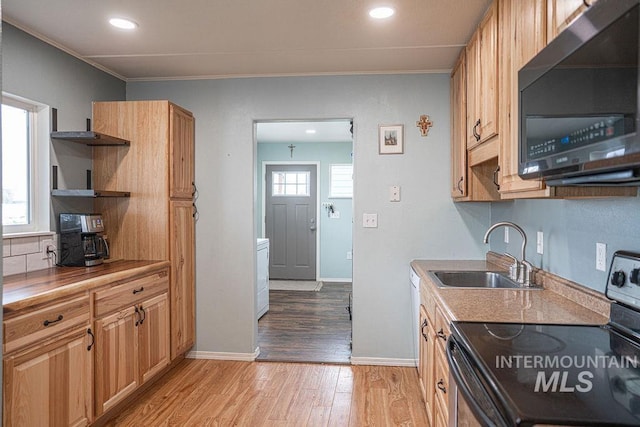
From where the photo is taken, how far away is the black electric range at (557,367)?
2.66ft

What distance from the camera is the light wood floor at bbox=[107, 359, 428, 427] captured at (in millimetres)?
2479

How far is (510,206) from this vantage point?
8.94 ft

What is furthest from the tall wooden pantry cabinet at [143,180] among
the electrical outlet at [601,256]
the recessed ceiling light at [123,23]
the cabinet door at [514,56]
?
the electrical outlet at [601,256]

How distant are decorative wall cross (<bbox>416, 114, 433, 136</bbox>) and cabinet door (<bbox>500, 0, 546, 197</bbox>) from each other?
52.1 inches

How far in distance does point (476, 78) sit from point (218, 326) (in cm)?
267

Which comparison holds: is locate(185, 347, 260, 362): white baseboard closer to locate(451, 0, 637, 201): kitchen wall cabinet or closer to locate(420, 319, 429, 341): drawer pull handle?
locate(420, 319, 429, 341): drawer pull handle

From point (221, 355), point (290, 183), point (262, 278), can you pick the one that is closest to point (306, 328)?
point (262, 278)

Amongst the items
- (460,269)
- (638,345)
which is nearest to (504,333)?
(638,345)

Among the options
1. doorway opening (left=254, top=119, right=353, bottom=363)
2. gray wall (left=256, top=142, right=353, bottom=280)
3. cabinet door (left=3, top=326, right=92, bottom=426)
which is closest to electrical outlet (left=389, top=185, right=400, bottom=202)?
cabinet door (left=3, top=326, right=92, bottom=426)

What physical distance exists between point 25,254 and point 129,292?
64 centimetres

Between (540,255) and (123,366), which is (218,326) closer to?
(123,366)

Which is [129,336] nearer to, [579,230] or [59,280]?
[59,280]

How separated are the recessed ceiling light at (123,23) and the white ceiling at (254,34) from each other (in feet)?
0.14

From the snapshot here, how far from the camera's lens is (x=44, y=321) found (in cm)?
189
